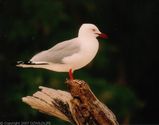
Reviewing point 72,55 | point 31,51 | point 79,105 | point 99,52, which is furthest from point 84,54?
point 99,52

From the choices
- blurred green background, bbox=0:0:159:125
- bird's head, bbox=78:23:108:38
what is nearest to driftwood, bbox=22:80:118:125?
bird's head, bbox=78:23:108:38

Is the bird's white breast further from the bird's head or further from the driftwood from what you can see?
the driftwood

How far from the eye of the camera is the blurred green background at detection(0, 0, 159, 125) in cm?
1471

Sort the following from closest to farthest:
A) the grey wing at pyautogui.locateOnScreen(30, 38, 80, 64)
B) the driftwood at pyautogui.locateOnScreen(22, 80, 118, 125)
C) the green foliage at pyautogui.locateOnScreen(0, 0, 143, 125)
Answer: the driftwood at pyautogui.locateOnScreen(22, 80, 118, 125)
the grey wing at pyautogui.locateOnScreen(30, 38, 80, 64)
the green foliage at pyautogui.locateOnScreen(0, 0, 143, 125)

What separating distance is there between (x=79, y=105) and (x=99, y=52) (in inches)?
285

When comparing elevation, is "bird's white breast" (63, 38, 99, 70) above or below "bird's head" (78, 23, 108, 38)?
below

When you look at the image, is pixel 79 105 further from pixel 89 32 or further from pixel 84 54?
pixel 89 32

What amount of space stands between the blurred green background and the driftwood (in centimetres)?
493

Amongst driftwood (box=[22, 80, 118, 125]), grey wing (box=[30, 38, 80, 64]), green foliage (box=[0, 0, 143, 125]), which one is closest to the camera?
driftwood (box=[22, 80, 118, 125])

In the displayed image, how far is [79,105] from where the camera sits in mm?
8891

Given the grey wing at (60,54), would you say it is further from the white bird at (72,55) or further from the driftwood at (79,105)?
the driftwood at (79,105)

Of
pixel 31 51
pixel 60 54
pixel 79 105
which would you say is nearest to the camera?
pixel 79 105

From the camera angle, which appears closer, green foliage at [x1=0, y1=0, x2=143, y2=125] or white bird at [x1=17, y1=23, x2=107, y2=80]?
white bird at [x1=17, y1=23, x2=107, y2=80]

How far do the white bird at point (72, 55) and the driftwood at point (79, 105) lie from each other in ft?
0.58
